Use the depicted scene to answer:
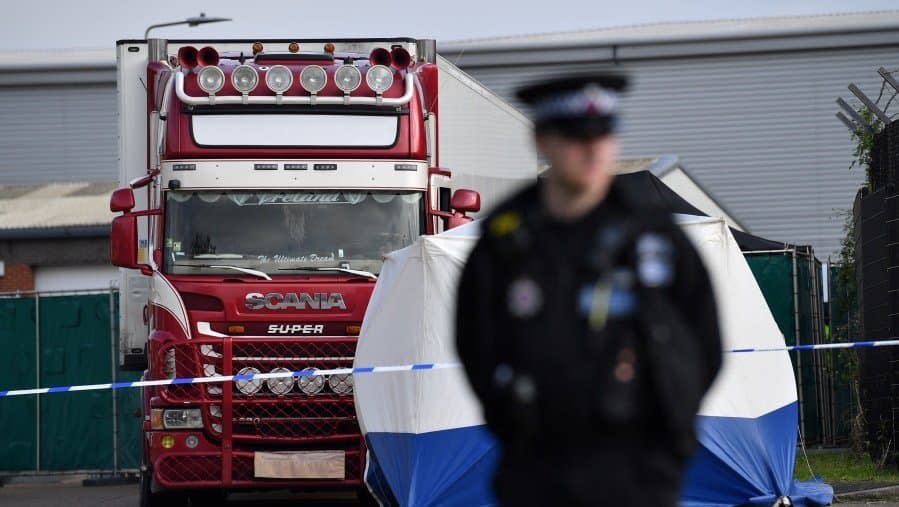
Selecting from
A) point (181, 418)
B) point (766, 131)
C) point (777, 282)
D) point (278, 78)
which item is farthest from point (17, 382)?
point (766, 131)

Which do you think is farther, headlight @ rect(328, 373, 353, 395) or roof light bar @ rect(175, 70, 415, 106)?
roof light bar @ rect(175, 70, 415, 106)

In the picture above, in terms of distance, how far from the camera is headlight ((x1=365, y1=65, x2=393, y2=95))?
1152cm

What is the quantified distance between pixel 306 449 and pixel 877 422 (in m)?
5.51

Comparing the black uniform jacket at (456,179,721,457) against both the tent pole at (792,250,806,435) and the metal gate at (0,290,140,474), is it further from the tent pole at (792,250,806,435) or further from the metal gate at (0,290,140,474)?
the metal gate at (0,290,140,474)

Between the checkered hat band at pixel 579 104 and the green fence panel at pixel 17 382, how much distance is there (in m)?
15.8

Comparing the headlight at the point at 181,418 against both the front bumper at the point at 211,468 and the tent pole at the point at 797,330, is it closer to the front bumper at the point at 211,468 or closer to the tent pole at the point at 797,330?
the front bumper at the point at 211,468

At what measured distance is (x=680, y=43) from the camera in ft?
145

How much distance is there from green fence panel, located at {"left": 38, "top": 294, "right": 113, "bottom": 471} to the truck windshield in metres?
7.55

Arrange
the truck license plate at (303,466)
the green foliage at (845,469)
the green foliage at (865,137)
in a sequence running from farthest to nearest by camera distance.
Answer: the green foliage at (865,137) < the green foliage at (845,469) < the truck license plate at (303,466)

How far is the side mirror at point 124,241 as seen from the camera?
11227 mm

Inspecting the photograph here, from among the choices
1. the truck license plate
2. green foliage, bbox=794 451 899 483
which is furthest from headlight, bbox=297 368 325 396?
green foliage, bbox=794 451 899 483

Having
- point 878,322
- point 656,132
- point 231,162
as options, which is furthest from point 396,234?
point 656,132

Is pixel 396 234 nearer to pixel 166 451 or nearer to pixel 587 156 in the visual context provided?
pixel 166 451

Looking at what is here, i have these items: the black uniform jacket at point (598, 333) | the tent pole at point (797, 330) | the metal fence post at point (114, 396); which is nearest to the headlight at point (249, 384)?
the black uniform jacket at point (598, 333)
